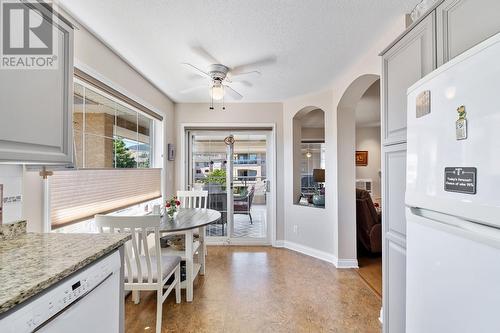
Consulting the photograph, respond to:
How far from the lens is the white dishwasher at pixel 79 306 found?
69cm

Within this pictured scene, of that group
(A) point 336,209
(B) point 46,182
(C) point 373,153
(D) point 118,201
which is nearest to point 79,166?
(B) point 46,182

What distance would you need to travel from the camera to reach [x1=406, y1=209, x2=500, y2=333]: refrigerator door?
653mm

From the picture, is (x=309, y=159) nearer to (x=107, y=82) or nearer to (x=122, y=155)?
(x=122, y=155)

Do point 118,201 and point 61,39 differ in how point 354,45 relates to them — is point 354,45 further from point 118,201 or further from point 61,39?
point 118,201

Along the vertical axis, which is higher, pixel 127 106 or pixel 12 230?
pixel 127 106

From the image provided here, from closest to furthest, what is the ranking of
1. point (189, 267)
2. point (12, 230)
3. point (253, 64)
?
1. point (12, 230)
2. point (189, 267)
3. point (253, 64)

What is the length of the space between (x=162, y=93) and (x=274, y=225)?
269cm

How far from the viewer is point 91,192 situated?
204 cm

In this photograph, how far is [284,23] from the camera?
1812mm

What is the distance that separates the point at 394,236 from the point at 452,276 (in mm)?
683

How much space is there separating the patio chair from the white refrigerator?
126 inches

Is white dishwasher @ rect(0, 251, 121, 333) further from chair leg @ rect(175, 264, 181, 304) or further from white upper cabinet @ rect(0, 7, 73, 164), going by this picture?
chair leg @ rect(175, 264, 181, 304)

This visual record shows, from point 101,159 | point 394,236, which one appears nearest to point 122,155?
point 101,159
